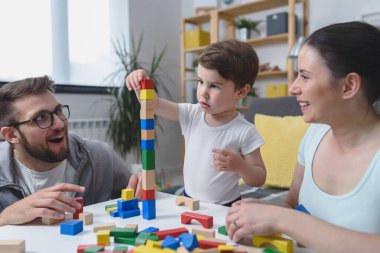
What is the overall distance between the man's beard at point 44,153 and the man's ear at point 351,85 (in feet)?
3.13

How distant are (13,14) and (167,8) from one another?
181cm

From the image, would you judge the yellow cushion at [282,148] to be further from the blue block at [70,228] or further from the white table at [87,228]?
the blue block at [70,228]

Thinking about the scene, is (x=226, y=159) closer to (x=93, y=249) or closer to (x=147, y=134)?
(x=147, y=134)

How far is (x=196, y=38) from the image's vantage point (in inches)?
151

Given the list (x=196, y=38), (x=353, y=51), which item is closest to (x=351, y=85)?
(x=353, y=51)

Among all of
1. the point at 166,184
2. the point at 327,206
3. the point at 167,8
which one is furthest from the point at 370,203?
the point at 167,8

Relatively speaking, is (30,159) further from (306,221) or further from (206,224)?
(306,221)

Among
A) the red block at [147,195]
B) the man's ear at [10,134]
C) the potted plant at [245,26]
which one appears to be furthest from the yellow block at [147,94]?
the potted plant at [245,26]

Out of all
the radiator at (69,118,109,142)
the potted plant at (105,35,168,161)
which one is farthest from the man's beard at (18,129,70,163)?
the potted plant at (105,35,168,161)

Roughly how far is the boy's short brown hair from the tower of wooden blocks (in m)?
0.30

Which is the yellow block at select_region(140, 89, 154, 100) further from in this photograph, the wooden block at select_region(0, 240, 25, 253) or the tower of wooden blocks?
the wooden block at select_region(0, 240, 25, 253)

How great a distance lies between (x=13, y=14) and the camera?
9.29 ft

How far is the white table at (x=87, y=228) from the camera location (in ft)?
2.30

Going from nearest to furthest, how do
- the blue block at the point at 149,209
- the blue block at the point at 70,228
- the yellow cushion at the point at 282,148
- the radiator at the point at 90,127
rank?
the blue block at the point at 70,228
the blue block at the point at 149,209
the yellow cushion at the point at 282,148
the radiator at the point at 90,127
